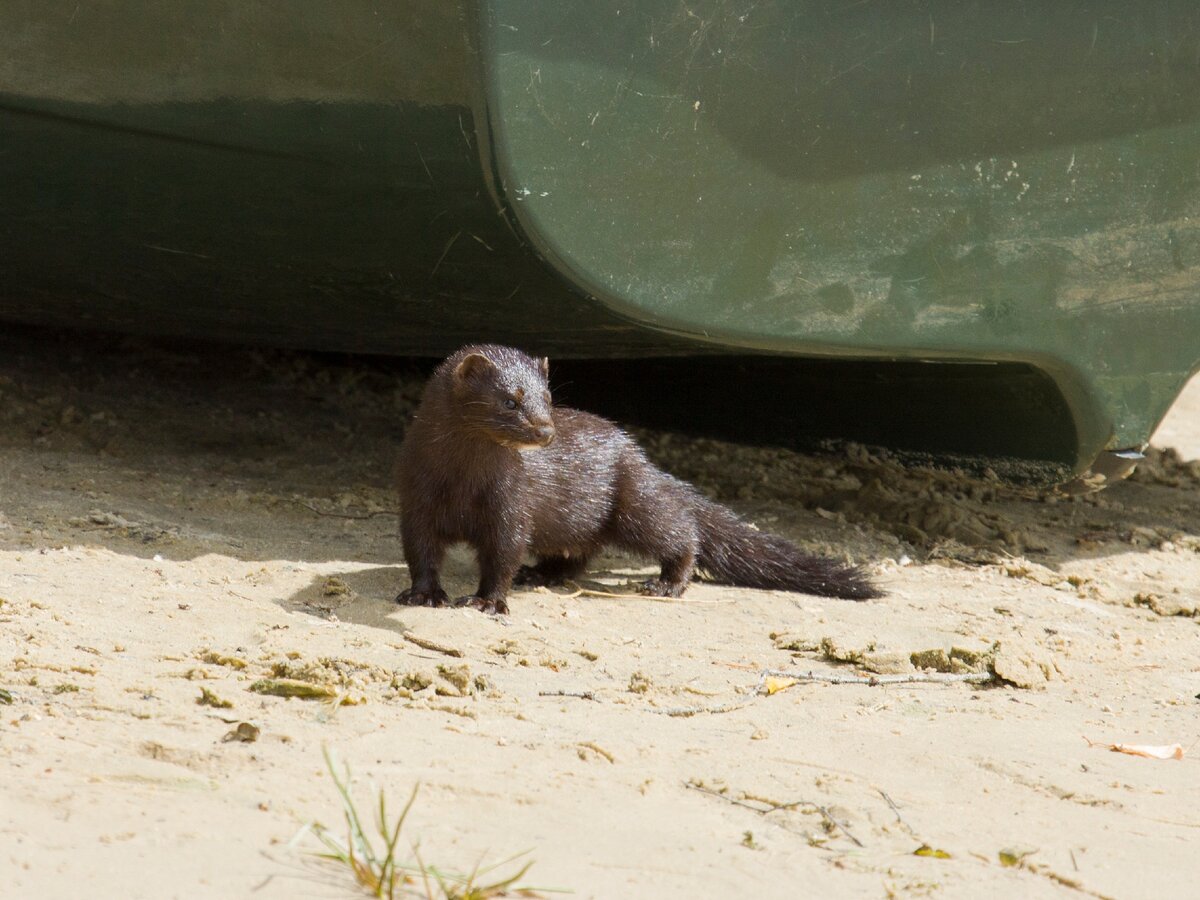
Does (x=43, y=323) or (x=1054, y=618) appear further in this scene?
(x=43, y=323)

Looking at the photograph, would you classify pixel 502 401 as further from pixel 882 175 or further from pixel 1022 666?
pixel 1022 666

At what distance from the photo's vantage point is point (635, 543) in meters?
3.97

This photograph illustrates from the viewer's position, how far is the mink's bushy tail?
3.89 m

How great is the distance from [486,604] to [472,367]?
572 mm

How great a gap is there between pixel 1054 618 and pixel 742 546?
85cm

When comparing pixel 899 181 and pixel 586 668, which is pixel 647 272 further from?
pixel 586 668

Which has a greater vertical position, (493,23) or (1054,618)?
(493,23)

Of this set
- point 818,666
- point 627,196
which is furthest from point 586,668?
point 627,196

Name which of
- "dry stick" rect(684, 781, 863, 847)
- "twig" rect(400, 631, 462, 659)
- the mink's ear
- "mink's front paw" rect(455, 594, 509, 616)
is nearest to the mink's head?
the mink's ear

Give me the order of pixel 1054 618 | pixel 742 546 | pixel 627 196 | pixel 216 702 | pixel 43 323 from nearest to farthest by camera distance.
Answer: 1. pixel 216 702
2. pixel 627 196
3. pixel 1054 618
4. pixel 742 546
5. pixel 43 323

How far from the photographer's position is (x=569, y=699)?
2615mm

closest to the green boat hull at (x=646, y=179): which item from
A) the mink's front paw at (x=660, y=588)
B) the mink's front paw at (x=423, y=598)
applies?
the mink's front paw at (x=660, y=588)

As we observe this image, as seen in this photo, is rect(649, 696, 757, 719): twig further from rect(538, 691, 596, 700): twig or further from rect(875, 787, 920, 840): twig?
rect(875, 787, 920, 840): twig

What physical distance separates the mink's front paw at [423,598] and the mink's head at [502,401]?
396 millimetres
